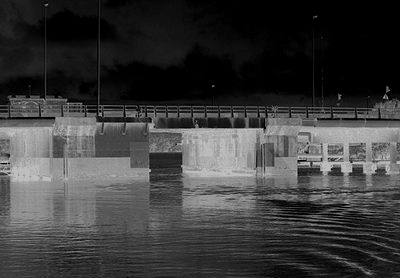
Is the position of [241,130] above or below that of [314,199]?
above

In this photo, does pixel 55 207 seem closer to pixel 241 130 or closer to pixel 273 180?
pixel 273 180

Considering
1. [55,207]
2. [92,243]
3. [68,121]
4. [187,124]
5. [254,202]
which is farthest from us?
[187,124]

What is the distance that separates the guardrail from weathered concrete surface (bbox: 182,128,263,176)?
9.92ft

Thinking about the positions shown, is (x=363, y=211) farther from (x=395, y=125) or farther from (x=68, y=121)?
(x=395, y=125)

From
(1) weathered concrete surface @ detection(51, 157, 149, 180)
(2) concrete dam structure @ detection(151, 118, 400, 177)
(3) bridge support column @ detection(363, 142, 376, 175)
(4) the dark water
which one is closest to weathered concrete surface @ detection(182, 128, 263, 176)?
(2) concrete dam structure @ detection(151, 118, 400, 177)

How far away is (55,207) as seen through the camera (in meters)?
46.6

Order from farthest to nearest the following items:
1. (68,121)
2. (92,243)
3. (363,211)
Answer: (68,121), (363,211), (92,243)

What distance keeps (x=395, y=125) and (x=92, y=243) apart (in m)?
67.3

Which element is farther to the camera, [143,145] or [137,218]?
[143,145]

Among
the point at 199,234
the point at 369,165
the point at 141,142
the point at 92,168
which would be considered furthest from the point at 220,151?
the point at 199,234

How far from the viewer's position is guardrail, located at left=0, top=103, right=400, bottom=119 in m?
75.2

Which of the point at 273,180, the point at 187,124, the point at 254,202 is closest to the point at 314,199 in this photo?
the point at 254,202

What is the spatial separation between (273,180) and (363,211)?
33839 millimetres

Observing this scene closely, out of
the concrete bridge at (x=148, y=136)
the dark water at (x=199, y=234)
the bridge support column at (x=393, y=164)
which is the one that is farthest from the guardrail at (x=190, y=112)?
the dark water at (x=199, y=234)
